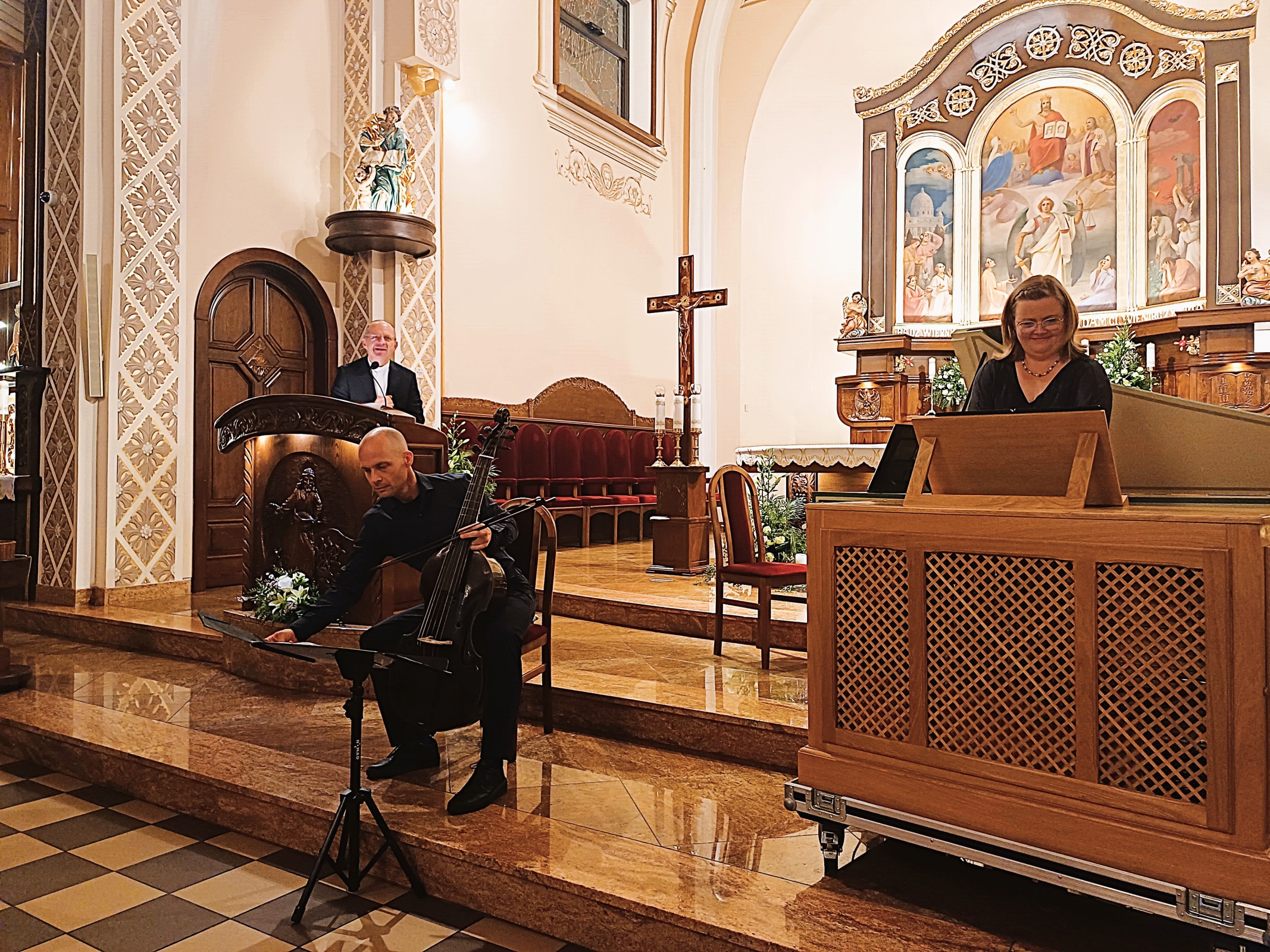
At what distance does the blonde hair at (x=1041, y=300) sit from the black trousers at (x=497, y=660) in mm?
1660

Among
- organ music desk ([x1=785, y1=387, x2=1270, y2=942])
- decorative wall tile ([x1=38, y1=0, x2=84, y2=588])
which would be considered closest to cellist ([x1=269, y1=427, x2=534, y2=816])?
organ music desk ([x1=785, y1=387, x2=1270, y2=942])

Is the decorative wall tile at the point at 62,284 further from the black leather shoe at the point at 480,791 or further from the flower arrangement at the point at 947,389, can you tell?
the flower arrangement at the point at 947,389

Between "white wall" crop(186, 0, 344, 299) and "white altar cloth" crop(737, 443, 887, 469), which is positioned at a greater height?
"white wall" crop(186, 0, 344, 299)

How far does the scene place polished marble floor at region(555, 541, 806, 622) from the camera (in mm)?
5164

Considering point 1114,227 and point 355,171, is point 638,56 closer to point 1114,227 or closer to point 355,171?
point 355,171

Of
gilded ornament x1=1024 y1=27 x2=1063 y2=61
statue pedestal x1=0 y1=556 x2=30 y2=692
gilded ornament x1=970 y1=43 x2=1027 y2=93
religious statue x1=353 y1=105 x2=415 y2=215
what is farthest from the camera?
gilded ornament x1=970 y1=43 x2=1027 y2=93

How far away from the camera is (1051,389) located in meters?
2.57

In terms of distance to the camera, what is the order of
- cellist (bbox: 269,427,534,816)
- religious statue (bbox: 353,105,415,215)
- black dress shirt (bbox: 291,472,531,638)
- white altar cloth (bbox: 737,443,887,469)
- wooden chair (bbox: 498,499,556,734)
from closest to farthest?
cellist (bbox: 269,427,534,816) → black dress shirt (bbox: 291,472,531,638) → wooden chair (bbox: 498,499,556,734) → religious statue (bbox: 353,105,415,215) → white altar cloth (bbox: 737,443,887,469)

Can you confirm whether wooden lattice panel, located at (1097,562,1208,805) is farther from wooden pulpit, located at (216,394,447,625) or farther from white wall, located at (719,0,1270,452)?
white wall, located at (719,0,1270,452)

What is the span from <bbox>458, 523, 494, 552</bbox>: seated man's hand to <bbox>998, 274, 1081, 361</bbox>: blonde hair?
61.9 inches

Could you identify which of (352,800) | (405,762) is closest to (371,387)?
(405,762)

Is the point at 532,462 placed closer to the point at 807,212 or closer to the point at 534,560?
the point at 534,560

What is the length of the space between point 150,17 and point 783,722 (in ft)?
18.4

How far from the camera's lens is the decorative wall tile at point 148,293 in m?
5.63
